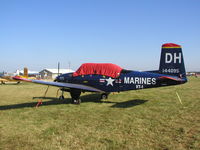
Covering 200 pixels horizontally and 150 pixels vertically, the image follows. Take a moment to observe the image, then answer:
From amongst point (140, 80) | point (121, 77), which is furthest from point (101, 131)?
point (121, 77)

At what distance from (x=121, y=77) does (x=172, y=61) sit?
10.5 feet

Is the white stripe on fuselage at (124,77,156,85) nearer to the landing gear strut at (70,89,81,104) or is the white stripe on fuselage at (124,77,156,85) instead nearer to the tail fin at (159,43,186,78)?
the tail fin at (159,43,186,78)

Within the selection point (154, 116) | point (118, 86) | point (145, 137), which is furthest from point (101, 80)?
point (145, 137)

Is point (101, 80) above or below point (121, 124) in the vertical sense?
above

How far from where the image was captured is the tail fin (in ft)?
31.4

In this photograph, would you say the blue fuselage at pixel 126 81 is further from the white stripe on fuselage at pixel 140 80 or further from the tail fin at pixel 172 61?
the tail fin at pixel 172 61

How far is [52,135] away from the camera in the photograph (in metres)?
5.14

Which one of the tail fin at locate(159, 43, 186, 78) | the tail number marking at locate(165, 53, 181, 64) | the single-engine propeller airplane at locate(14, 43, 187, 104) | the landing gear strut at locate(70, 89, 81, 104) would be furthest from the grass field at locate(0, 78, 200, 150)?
the tail number marking at locate(165, 53, 181, 64)

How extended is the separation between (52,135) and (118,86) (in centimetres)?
621

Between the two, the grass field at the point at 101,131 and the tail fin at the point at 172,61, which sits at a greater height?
the tail fin at the point at 172,61

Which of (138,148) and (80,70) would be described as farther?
(80,70)

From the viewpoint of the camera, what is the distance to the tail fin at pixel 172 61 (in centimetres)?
959

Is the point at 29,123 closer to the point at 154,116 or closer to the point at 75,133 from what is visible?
the point at 75,133

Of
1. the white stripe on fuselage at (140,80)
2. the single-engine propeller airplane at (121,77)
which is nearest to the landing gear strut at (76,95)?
the single-engine propeller airplane at (121,77)
